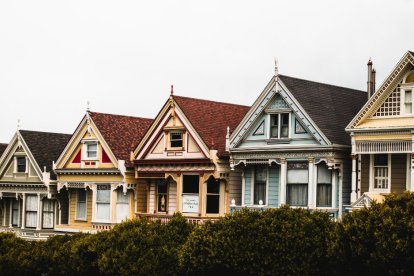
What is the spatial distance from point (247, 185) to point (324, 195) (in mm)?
4914

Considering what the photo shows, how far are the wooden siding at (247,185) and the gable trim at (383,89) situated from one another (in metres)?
7.23

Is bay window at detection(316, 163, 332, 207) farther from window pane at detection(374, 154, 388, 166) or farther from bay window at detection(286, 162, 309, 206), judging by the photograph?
window pane at detection(374, 154, 388, 166)

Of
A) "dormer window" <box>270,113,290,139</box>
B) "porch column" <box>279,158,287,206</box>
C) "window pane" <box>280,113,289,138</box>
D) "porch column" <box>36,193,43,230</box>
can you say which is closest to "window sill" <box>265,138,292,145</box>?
"dormer window" <box>270,113,290,139</box>

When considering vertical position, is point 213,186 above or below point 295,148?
below

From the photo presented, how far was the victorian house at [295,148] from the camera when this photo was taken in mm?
42656

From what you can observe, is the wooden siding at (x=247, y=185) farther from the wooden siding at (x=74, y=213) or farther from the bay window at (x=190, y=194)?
the wooden siding at (x=74, y=213)

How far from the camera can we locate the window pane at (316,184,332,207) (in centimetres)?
4297

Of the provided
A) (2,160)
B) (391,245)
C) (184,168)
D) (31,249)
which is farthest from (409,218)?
(2,160)

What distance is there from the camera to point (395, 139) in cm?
3959

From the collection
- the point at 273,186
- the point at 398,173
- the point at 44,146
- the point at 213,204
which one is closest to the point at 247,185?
the point at 273,186

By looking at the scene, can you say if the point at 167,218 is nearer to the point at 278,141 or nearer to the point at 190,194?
the point at 190,194

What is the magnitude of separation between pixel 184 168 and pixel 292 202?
7.34 meters

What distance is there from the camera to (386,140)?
131ft

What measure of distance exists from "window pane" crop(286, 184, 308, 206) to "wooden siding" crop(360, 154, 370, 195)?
317cm
